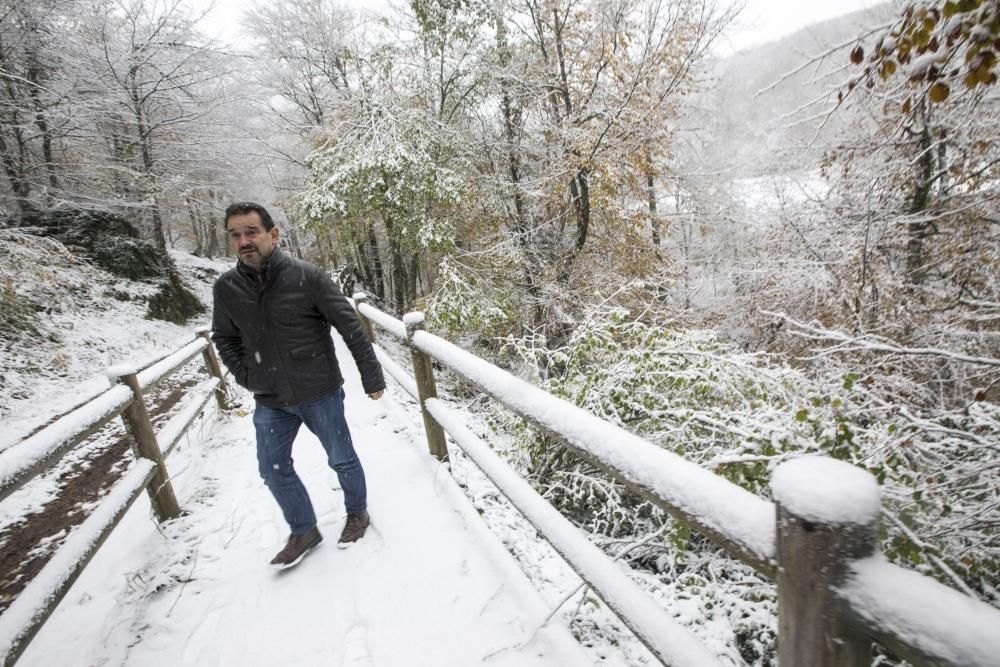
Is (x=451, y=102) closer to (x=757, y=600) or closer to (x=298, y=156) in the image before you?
(x=298, y=156)

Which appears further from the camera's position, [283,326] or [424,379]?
[424,379]

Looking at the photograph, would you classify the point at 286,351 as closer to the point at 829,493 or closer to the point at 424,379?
the point at 424,379

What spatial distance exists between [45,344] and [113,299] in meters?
3.18

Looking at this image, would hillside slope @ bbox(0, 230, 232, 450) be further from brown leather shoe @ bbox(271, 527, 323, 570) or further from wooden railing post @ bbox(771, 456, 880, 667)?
wooden railing post @ bbox(771, 456, 880, 667)

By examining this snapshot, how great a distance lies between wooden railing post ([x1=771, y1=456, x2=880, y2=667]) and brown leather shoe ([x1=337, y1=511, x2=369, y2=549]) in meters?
2.58

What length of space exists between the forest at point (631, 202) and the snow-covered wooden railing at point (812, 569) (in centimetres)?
161

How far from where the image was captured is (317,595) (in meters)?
2.50

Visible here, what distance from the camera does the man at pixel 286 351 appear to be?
8.20ft

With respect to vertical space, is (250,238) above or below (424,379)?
above

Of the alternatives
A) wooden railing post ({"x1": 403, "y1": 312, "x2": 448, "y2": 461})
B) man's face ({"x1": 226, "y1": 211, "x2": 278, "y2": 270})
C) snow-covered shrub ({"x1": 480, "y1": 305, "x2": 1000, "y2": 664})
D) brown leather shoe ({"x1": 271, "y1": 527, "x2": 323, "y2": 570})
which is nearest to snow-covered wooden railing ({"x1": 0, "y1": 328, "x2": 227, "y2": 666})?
brown leather shoe ({"x1": 271, "y1": 527, "x2": 323, "y2": 570})

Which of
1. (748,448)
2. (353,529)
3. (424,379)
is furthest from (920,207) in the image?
(353,529)

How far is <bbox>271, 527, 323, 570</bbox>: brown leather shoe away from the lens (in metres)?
2.73

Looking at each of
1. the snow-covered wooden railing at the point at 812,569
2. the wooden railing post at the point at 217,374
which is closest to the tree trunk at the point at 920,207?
the snow-covered wooden railing at the point at 812,569

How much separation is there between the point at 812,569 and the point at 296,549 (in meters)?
2.85
